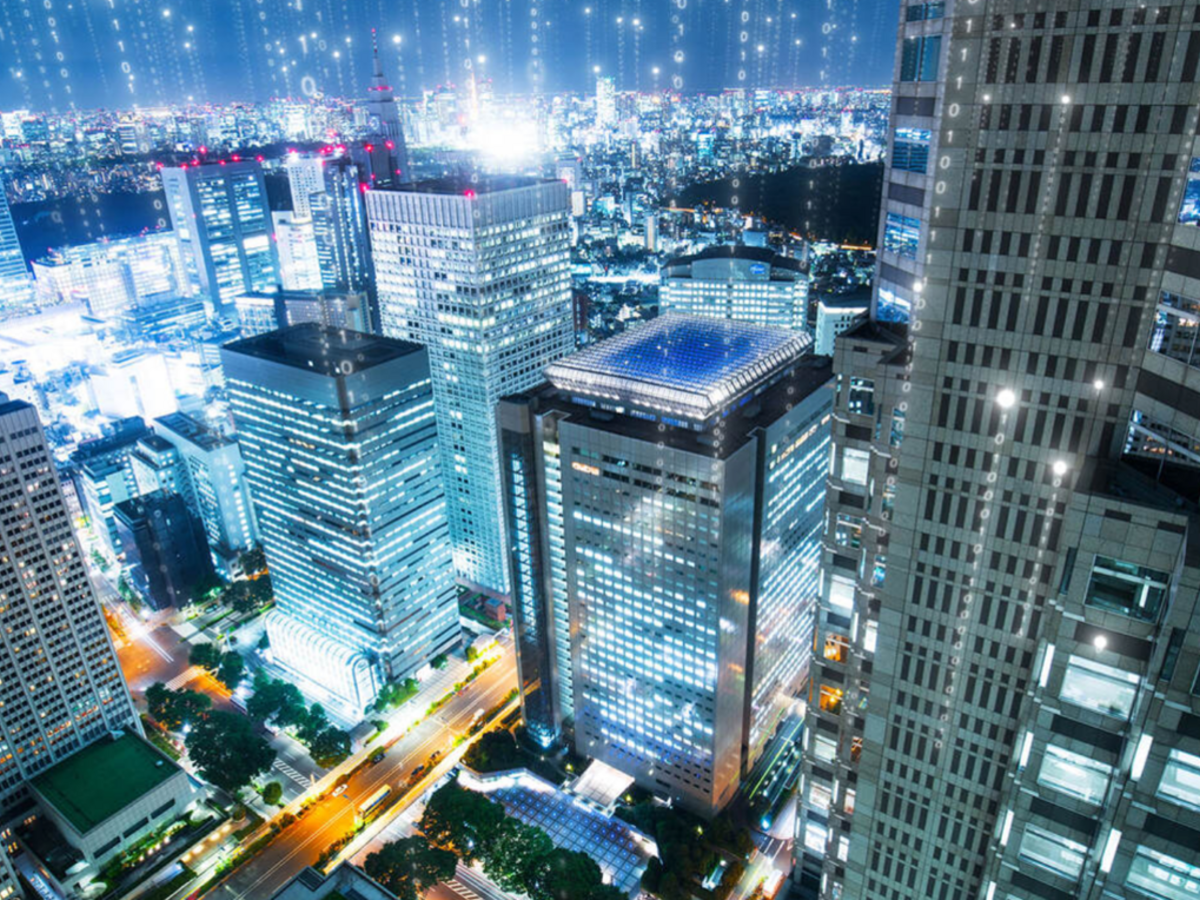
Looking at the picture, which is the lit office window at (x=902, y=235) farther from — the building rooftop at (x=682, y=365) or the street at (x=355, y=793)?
the street at (x=355, y=793)

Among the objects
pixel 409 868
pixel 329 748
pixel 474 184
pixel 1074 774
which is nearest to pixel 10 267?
pixel 474 184

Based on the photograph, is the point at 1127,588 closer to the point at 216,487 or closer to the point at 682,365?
the point at 682,365

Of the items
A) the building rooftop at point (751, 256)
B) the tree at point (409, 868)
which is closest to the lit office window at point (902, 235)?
the tree at point (409, 868)

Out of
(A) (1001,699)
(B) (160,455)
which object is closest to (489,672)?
(B) (160,455)

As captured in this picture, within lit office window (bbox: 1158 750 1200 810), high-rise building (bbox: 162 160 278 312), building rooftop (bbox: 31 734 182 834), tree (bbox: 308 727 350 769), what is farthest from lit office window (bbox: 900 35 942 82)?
high-rise building (bbox: 162 160 278 312)

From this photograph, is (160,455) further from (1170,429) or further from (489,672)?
(1170,429)

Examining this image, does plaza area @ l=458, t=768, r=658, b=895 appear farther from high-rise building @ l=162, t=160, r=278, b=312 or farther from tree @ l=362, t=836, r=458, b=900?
high-rise building @ l=162, t=160, r=278, b=312
